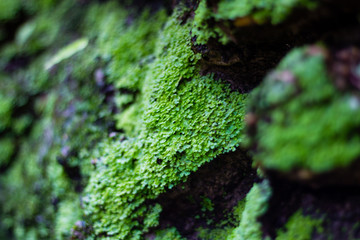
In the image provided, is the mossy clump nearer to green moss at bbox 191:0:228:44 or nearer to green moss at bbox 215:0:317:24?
green moss at bbox 191:0:228:44

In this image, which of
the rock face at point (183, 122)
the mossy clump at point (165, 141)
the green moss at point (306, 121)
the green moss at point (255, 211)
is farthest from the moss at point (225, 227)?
the green moss at point (306, 121)

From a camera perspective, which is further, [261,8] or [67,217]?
[67,217]

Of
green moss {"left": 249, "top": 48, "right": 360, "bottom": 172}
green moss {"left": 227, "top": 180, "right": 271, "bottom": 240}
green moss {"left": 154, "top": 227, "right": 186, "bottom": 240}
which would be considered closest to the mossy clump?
green moss {"left": 154, "top": 227, "right": 186, "bottom": 240}

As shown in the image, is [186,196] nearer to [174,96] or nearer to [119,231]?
[119,231]

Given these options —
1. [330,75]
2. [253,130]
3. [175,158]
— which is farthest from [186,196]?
[330,75]

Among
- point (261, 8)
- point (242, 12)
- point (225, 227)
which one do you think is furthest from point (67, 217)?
point (261, 8)

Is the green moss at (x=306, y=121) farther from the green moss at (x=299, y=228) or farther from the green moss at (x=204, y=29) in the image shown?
the green moss at (x=204, y=29)

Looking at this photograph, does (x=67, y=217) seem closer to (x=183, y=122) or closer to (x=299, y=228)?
(x=183, y=122)
